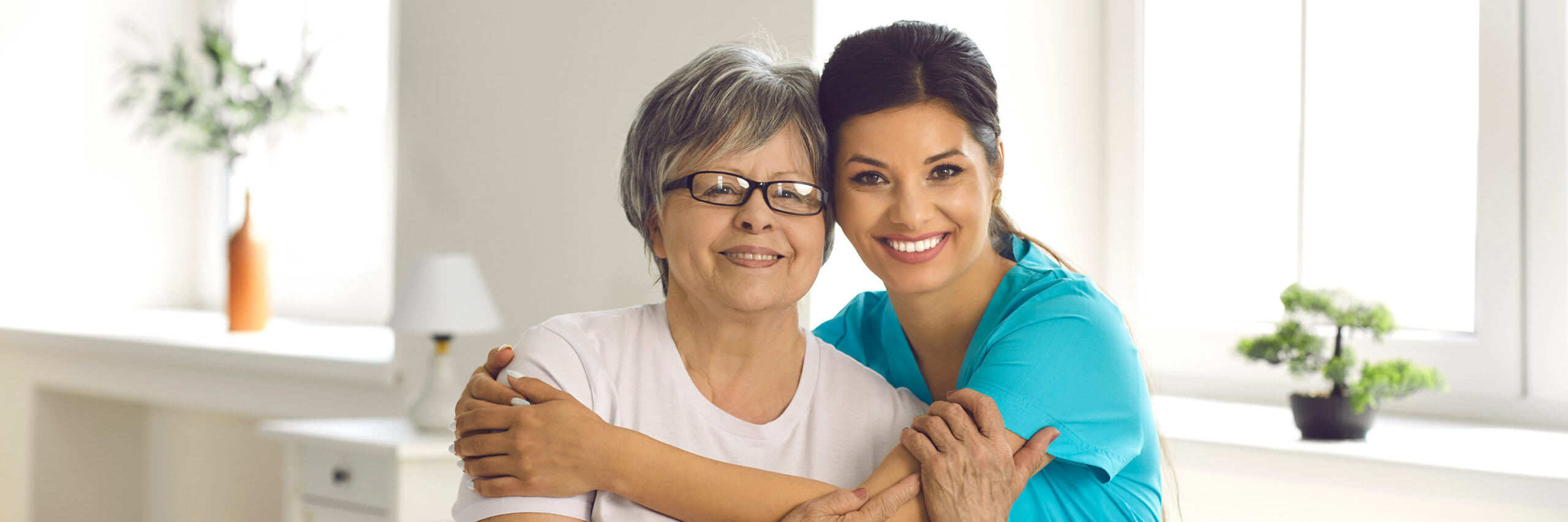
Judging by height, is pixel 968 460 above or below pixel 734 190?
below

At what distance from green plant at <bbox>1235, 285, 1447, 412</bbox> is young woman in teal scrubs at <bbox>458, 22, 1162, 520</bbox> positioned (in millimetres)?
613

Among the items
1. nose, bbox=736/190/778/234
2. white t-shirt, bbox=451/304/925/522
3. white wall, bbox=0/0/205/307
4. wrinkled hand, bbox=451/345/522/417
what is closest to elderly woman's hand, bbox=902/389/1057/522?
white t-shirt, bbox=451/304/925/522

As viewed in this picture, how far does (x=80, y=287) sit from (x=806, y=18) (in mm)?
3548

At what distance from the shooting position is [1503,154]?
2.00m

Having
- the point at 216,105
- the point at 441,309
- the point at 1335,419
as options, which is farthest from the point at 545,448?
the point at 216,105

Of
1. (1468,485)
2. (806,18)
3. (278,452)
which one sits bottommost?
(278,452)

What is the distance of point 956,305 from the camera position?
1.51m

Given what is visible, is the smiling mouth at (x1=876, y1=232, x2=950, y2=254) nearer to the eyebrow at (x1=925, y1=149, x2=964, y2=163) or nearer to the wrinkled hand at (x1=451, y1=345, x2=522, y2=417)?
the eyebrow at (x1=925, y1=149, x2=964, y2=163)

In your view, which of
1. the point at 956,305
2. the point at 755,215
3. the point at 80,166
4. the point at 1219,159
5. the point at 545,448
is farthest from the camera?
the point at 80,166

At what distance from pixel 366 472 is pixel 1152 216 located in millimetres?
1843

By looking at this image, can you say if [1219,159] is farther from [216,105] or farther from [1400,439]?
[216,105]

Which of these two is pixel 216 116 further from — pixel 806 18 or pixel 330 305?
pixel 806 18

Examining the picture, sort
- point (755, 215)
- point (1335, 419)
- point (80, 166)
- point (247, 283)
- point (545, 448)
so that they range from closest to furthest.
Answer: point (545, 448), point (755, 215), point (1335, 419), point (247, 283), point (80, 166)

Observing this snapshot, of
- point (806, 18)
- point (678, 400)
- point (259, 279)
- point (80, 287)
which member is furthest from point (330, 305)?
point (678, 400)
